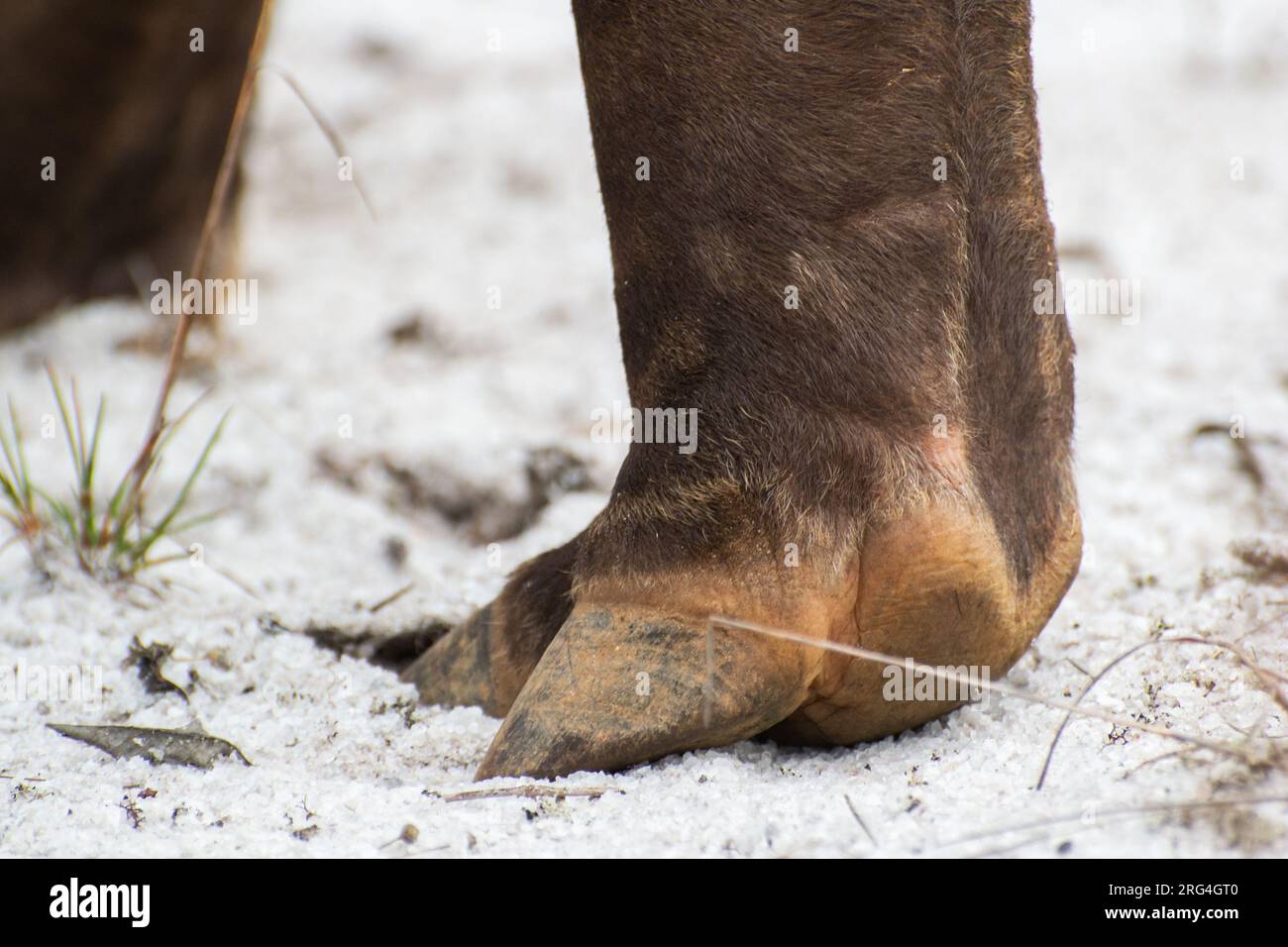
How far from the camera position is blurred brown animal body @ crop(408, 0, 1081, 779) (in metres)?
1.45

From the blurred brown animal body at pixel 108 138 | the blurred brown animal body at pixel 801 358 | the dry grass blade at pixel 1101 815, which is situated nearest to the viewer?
the dry grass blade at pixel 1101 815

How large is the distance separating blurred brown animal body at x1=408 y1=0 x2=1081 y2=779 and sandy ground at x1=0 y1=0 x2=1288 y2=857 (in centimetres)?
10

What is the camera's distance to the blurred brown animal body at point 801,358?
145 centimetres

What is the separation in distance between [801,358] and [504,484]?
1.21 meters

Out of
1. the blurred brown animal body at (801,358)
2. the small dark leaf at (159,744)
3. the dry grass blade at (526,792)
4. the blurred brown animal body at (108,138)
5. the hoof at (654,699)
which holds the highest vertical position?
the blurred brown animal body at (108,138)

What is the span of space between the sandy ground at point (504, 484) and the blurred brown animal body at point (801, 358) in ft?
0.34

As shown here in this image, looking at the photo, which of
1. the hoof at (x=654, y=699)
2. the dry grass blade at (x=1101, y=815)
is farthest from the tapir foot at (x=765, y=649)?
the dry grass blade at (x=1101, y=815)

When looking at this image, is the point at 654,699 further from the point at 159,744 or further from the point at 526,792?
the point at 159,744

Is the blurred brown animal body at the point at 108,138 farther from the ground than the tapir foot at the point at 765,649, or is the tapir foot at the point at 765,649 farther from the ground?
the blurred brown animal body at the point at 108,138

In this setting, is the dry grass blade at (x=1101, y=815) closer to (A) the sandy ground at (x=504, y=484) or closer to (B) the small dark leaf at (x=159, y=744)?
(A) the sandy ground at (x=504, y=484)

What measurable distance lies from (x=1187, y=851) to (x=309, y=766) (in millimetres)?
922

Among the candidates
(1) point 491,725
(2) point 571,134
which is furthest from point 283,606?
(2) point 571,134

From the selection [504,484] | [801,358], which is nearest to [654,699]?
[801,358]
